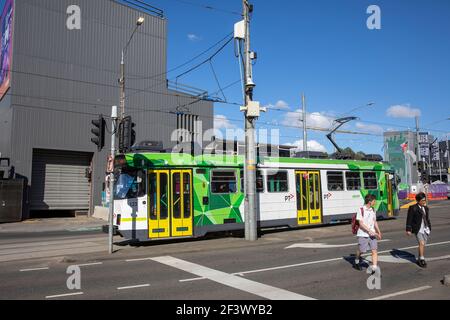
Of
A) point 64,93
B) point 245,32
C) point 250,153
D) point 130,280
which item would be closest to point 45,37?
point 64,93

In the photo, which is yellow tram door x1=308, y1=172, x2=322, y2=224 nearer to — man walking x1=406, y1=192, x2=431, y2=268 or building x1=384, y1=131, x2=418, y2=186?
man walking x1=406, y1=192, x2=431, y2=268

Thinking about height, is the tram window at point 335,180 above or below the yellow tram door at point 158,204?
above

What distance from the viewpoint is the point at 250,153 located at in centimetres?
1482

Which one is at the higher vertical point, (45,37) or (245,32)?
(45,37)

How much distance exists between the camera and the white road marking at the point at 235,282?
23.0 feet

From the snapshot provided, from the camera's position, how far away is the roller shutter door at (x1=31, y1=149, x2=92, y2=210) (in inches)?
1145

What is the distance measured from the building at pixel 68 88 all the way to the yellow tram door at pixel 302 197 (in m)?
11.7

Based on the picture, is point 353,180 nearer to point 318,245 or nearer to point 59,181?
point 318,245

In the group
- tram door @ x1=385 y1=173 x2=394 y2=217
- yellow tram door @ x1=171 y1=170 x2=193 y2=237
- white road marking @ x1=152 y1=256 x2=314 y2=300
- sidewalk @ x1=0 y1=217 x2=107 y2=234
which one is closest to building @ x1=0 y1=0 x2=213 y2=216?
sidewalk @ x1=0 y1=217 x2=107 y2=234

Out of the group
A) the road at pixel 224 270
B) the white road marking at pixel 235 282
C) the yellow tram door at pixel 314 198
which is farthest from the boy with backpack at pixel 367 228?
the yellow tram door at pixel 314 198
